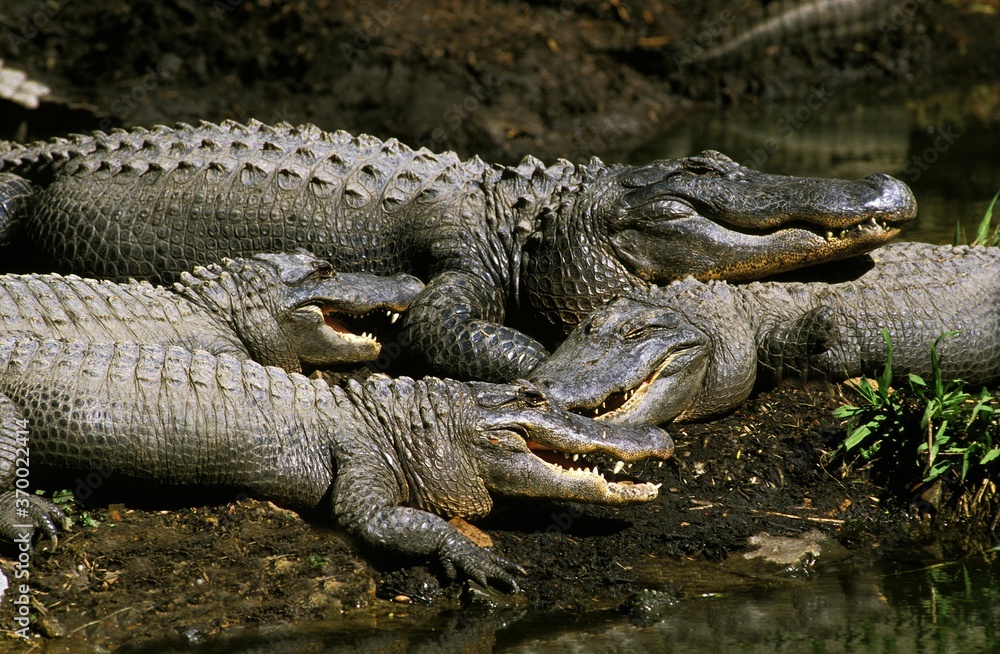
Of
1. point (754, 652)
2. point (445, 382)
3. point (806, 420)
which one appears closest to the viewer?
point (754, 652)

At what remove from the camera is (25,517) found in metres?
4.57

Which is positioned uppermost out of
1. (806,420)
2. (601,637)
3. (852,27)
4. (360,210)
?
(852,27)

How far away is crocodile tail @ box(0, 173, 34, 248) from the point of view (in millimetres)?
7242

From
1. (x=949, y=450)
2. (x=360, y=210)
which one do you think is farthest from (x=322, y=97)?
(x=949, y=450)

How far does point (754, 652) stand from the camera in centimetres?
396

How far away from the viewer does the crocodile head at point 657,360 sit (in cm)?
534

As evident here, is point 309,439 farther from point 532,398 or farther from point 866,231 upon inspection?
point 866,231

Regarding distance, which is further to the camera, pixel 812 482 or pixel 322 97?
pixel 322 97

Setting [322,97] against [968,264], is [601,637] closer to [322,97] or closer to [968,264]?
[968,264]

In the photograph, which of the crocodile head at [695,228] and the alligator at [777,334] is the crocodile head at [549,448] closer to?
the alligator at [777,334]

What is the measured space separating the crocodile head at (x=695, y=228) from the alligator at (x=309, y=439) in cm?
159

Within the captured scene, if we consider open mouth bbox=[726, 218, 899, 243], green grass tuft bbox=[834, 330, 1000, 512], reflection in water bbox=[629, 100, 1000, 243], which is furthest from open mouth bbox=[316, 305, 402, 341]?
reflection in water bbox=[629, 100, 1000, 243]

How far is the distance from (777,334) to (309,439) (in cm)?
259

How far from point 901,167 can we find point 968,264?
438 centimetres
